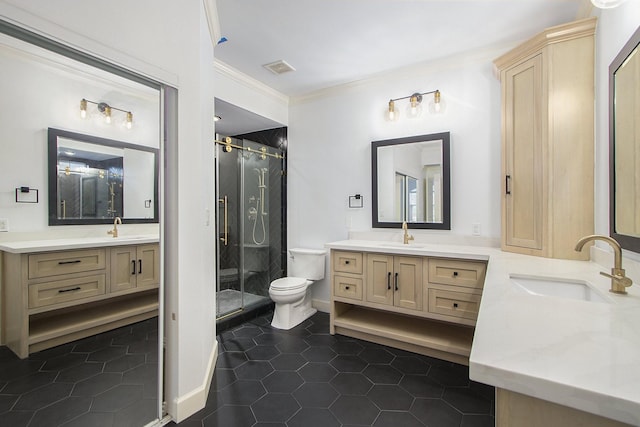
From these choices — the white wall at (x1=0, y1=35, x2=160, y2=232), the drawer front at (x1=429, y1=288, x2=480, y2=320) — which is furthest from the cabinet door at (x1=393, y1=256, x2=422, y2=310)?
the white wall at (x1=0, y1=35, x2=160, y2=232)

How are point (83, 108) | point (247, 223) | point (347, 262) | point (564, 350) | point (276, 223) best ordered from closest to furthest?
point (564, 350) < point (83, 108) < point (347, 262) < point (247, 223) < point (276, 223)

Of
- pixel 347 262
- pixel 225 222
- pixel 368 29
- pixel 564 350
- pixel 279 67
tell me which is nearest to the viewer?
pixel 564 350

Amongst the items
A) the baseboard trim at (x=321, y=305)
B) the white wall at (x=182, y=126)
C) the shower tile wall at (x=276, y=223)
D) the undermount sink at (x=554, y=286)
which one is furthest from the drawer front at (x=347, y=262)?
the undermount sink at (x=554, y=286)

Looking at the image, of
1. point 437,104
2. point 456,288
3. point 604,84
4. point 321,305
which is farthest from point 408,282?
point 604,84

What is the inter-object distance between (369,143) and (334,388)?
2.39 m

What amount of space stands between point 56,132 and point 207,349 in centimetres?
157

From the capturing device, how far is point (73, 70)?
1310mm

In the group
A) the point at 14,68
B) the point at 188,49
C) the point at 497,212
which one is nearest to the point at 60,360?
the point at 14,68

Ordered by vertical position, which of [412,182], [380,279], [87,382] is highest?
[412,182]

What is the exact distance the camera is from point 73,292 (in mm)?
1440

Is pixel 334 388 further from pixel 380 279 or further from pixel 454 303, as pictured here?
pixel 454 303

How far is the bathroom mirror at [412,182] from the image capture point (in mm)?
2807

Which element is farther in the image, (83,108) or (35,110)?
(83,108)

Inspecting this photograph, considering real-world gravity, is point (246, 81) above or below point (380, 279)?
above
